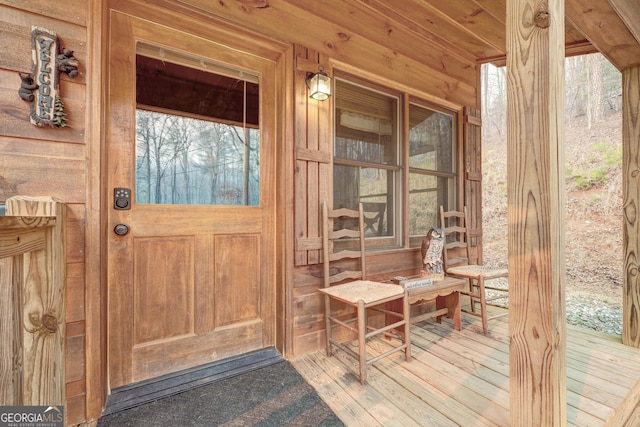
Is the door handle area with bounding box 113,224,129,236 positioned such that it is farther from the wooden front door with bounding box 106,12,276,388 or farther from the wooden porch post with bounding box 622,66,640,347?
the wooden porch post with bounding box 622,66,640,347

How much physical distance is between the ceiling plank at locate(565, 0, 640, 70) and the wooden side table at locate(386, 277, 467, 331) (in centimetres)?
190

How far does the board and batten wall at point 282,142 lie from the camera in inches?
46.9

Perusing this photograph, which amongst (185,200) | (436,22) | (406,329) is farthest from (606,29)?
(185,200)

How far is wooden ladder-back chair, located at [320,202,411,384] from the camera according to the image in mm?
1688

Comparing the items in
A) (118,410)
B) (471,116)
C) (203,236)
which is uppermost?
(471,116)

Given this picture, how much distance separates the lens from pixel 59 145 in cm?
125

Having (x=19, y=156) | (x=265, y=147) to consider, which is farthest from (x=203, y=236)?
(x=19, y=156)

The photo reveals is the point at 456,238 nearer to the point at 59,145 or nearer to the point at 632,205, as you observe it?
the point at 632,205

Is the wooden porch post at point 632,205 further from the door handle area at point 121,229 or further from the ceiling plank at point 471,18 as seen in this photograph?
the door handle area at point 121,229

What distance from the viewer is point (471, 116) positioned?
2.98m

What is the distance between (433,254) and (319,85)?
1611 millimetres

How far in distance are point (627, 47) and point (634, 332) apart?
2.05 metres

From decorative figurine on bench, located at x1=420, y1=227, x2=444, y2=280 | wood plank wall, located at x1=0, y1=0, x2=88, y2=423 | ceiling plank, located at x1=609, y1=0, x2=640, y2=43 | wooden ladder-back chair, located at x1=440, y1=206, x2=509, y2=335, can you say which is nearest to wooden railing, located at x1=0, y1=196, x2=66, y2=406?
wood plank wall, located at x1=0, y1=0, x2=88, y2=423

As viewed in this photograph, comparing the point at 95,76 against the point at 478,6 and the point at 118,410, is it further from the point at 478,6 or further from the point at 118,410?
the point at 478,6
